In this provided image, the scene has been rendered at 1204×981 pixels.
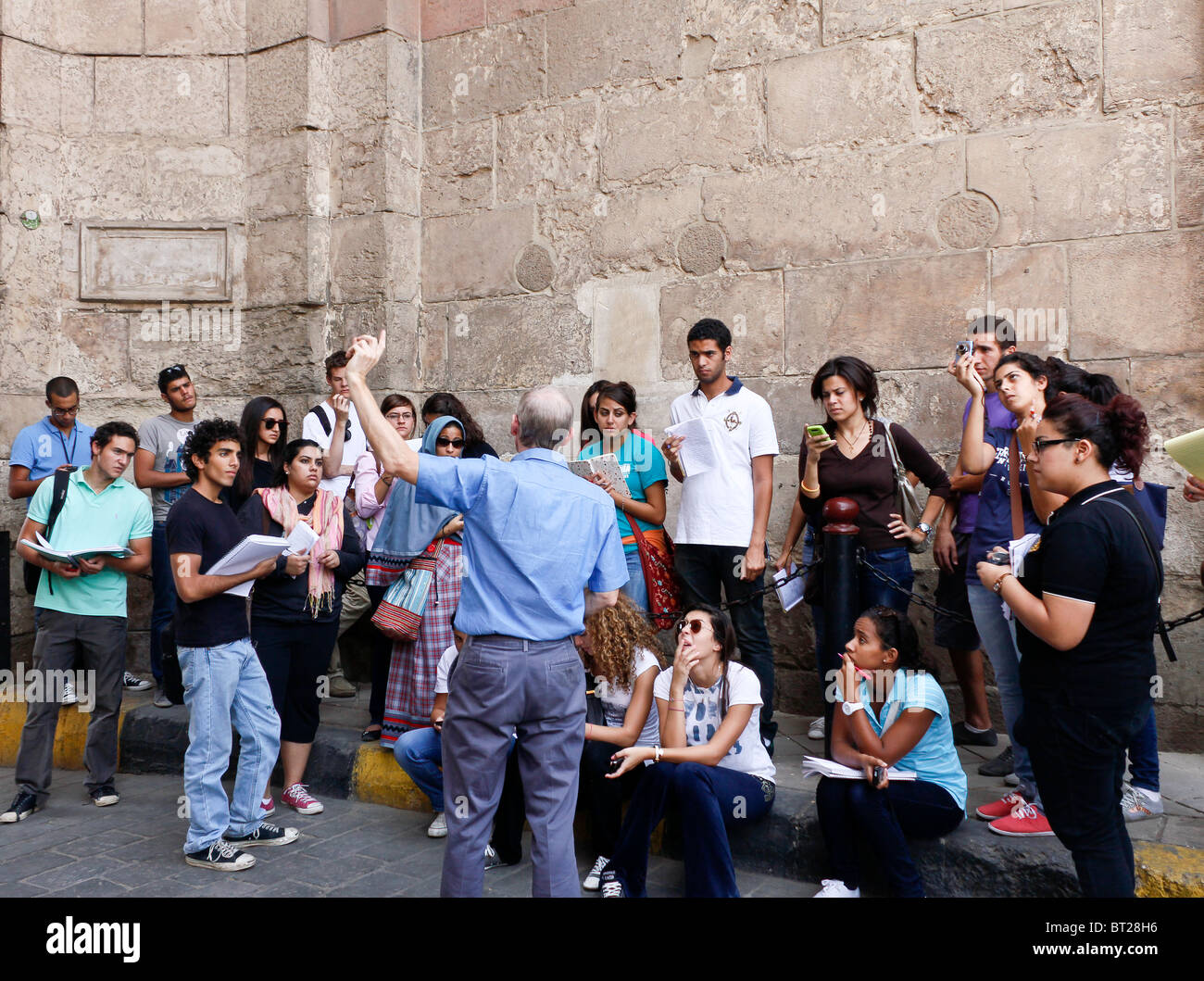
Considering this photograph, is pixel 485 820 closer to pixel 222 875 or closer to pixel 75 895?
pixel 222 875

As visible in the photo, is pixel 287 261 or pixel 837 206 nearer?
pixel 837 206

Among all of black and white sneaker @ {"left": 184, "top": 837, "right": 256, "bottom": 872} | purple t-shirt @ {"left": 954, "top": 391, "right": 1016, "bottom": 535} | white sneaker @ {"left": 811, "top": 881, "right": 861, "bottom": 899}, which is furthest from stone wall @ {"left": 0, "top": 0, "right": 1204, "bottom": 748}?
black and white sneaker @ {"left": 184, "top": 837, "right": 256, "bottom": 872}

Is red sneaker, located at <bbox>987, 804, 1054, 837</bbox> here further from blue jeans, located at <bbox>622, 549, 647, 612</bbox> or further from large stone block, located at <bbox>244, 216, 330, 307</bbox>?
large stone block, located at <bbox>244, 216, 330, 307</bbox>

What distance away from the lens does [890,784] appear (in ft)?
12.2

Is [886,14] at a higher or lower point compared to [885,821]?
higher

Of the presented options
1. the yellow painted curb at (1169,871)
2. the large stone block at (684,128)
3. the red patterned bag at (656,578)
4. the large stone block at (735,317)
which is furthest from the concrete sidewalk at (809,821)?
the large stone block at (684,128)

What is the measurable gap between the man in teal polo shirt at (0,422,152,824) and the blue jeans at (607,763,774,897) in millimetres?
2858

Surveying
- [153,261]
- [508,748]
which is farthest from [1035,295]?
[153,261]

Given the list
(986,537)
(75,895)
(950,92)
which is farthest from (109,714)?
(950,92)

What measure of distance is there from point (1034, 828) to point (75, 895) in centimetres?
358

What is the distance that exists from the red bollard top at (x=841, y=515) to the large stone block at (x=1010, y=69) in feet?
7.60

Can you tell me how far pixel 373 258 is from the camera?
7.05 meters

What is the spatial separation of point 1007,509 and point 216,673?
3303 mm

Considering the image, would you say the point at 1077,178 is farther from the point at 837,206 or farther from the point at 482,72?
the point at 482,72
